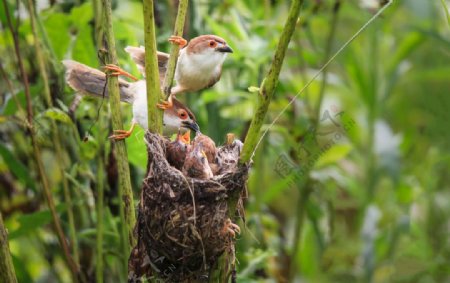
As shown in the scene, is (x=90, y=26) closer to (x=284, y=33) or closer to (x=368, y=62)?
(x=284, y=33)

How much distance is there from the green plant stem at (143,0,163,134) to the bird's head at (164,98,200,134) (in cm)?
25

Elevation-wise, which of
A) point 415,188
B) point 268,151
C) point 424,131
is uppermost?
point 268,151

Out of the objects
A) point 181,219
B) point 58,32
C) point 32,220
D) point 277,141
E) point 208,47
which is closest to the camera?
point 181,219

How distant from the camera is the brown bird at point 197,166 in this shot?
1772 millimetres

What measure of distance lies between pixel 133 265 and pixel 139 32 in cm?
180

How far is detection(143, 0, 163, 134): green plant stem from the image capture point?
1.56 meters

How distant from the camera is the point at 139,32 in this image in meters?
3.36

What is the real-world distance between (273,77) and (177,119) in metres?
0.46

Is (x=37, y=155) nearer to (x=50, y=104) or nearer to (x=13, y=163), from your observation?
(x=50, y=104)

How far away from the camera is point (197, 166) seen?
1.79 meters

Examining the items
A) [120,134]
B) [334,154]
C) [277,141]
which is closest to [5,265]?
[120,134]

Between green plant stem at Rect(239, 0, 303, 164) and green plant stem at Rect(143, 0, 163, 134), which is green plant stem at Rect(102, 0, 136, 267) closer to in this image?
green plant stem at Rect(143, 0, 163, 134)

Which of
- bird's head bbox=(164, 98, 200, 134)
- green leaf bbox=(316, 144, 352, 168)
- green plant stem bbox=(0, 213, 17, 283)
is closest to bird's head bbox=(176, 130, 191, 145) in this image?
bird's head bbox=(164, 98, 200, 134)

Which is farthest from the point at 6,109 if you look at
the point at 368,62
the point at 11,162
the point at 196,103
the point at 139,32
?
the point at 368,62
